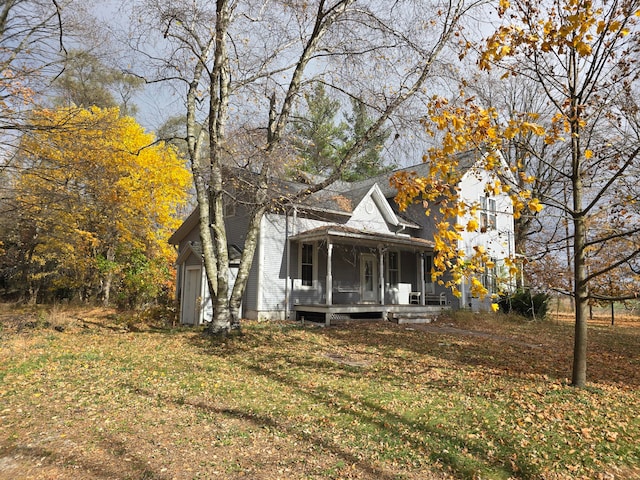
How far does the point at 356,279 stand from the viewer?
1773 cm

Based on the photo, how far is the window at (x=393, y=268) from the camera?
19078 mm

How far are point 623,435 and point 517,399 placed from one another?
4.71 ft

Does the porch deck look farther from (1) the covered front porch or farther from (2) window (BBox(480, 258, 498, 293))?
(2) window (BBox(480, 258, 498, 293))

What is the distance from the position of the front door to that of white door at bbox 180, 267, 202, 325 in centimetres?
693

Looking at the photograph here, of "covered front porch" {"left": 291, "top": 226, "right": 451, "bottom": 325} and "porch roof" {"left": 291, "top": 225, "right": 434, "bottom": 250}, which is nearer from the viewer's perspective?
"porch roof" {"left": 291, "top": 225, "right": 434, "bottom": 250}

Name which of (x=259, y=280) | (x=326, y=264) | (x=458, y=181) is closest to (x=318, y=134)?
(x=326, y=264)

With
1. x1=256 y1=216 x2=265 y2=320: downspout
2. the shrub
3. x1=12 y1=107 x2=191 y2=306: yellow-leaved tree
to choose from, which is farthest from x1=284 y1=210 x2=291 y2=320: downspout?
the shrub

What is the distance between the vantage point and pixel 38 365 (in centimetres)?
779

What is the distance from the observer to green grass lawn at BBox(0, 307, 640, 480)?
4074mm

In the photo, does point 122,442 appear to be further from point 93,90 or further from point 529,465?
point 93,90

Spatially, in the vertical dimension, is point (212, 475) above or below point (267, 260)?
below

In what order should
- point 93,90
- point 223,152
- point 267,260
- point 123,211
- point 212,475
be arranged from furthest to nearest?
point 93,90
point 123,211
point 267,260
point 223,152
point 212,475

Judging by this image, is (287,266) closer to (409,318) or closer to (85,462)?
(409,318)

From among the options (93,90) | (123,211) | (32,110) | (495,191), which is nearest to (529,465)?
(495,191)
